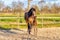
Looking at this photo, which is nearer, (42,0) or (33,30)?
(33,30)

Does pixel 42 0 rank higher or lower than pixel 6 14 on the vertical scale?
higher

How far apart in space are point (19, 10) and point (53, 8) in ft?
23.1

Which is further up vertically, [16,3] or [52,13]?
[16,3]

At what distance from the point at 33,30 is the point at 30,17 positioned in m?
1.23

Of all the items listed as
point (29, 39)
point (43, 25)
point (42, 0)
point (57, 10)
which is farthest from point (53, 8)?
point (29, 39)

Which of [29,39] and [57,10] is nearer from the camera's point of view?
[29,39]

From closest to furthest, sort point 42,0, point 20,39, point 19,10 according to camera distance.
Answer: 1. point 20,39
2. point 42,0
3. point 19,10

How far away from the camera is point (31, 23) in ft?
32.5

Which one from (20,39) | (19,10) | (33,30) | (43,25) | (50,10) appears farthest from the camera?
(50,10)

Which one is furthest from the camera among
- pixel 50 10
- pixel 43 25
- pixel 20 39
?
pixel 50 10

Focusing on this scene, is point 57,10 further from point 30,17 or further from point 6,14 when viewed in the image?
point 30,17

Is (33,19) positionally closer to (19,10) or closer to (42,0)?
(42,0)

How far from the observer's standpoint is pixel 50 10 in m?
25.2

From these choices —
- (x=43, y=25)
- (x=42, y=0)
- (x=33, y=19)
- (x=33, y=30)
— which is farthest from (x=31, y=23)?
(x=42, y=0)
